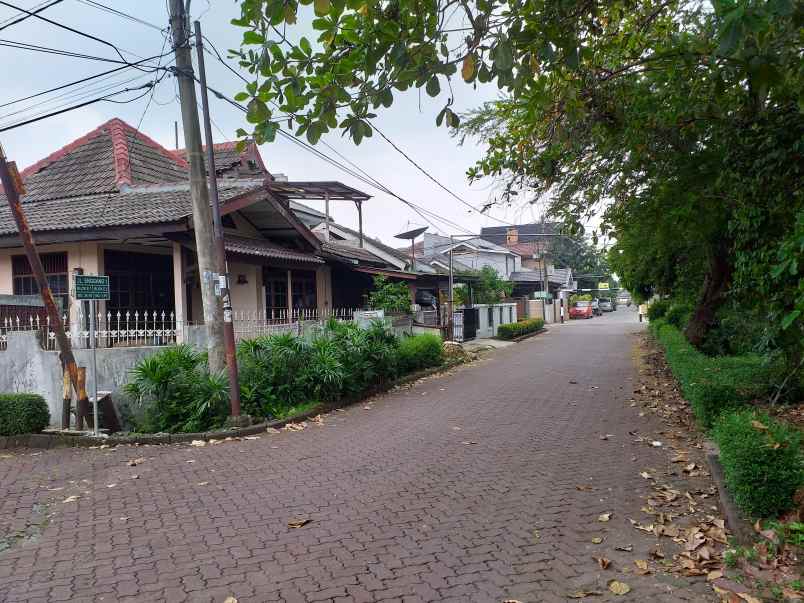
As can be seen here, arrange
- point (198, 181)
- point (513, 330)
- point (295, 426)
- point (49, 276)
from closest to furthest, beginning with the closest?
1. point (295, 426)
2. point (198, 181)
3. point (49, 276)
4. point (513, 330)

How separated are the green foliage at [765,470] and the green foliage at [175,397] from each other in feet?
22.0

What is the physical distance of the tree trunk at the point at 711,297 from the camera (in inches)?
524

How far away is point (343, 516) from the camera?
5113 mm

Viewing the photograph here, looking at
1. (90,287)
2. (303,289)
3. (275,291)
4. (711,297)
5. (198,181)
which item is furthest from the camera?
(303,289)

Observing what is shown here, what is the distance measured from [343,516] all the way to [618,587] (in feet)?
7.33

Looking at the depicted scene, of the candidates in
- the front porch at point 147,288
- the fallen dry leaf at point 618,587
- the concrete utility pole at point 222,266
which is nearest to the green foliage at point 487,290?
the front porch at point 147,288

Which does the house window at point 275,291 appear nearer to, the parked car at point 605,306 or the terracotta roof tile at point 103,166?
the terracotta roof tile at point 103,166

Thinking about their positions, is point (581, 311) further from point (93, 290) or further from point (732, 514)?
point (732, 514)

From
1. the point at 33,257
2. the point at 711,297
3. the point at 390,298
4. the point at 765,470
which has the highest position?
the point at 33,257

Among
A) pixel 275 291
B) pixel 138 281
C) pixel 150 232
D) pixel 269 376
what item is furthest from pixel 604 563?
pixel 275 291

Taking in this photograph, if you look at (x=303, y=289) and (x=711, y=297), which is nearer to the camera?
(x=711, y=297)

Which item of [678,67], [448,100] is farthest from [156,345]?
[678,67]

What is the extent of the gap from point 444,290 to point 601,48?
20.0 metres

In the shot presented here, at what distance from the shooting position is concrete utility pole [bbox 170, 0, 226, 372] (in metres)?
9.10
